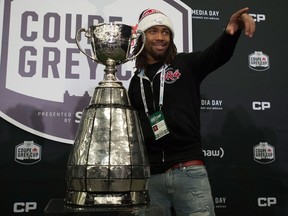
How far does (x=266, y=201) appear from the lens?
154 cm

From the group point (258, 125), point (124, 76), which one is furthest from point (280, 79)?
point (124, 76)

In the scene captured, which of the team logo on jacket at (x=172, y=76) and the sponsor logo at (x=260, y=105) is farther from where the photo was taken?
the sponsor logo at (x=260, y=105)

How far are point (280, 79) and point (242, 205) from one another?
0.63 m

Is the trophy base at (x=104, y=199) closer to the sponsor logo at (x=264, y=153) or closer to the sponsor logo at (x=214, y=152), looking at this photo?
the sponsor logo at (x=214, y=152)

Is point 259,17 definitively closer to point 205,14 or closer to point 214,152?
point 205,14

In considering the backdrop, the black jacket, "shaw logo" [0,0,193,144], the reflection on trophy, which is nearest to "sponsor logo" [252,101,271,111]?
the backdrop

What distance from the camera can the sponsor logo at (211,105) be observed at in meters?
1.57

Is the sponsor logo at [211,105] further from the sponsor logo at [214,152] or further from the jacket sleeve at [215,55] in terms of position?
the jacket sleeve at [215,55]

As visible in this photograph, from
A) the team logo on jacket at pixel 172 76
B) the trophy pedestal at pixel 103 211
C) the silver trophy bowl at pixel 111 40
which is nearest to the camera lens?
the trophy pedestal at pixel 103 211

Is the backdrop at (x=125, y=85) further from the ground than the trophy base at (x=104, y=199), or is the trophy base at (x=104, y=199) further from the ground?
the backdrop at (x=125, y=85)

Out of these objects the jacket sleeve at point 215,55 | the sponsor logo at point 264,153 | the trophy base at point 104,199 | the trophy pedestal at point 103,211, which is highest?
the jacket sleeve at point 215,55

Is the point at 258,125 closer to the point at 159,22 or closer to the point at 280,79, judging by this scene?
the point at 280,79

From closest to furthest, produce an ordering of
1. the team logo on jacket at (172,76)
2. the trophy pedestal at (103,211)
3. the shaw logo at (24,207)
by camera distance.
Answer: the trophy pedestal at (103,211), the team logo on jacket at (172,76), the shaw logo at (24,207)

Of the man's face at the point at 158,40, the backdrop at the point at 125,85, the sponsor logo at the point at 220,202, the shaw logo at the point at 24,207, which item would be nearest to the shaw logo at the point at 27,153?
the backdrop at the point at 125,85
